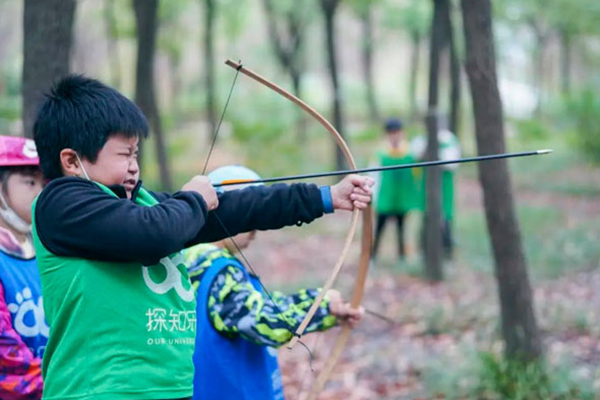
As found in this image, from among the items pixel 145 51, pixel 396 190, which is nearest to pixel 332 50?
pixel 396 190

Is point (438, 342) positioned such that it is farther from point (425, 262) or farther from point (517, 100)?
point (517, 100)

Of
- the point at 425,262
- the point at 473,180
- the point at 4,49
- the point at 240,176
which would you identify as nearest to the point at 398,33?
the point at 473,180

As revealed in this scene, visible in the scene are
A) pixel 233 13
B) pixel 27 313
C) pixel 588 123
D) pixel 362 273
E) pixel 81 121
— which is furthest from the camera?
pixel 233 13

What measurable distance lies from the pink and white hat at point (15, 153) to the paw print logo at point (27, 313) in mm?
431

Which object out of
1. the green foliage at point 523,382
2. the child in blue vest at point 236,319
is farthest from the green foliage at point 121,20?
the child in blue vest at point 236,319

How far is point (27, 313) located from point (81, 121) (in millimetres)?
867

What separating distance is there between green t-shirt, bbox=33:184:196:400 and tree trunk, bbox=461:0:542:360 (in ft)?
10.0

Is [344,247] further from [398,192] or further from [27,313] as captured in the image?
[398,192]

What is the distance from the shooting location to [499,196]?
5.11 meters

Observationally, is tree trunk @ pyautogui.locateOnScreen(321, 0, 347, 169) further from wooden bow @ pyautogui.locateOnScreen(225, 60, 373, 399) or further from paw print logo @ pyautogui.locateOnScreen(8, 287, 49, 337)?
paw print logo @ pyautogui.locateOnScreen(8, 287, 49, 337)

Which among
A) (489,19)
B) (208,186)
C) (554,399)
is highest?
(489,19)

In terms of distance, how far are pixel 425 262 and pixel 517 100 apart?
111 ft

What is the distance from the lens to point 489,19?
4992mm

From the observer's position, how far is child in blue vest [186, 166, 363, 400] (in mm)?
2941
